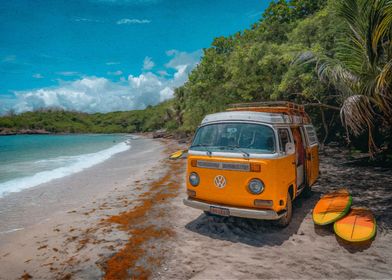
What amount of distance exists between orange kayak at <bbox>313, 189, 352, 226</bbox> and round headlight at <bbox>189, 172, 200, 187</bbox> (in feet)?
9.26

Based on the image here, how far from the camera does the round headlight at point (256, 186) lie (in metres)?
5.05

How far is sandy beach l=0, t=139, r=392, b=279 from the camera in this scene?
4.39 meters

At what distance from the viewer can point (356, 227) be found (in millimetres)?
5305

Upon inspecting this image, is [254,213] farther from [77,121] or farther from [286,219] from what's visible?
[77,121]

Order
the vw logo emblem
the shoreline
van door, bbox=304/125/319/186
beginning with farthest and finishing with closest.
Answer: van door, bbox=304/125/319/186, the vw logo emblem, the shoreline

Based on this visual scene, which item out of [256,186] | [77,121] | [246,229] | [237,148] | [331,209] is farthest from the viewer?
[77,121]

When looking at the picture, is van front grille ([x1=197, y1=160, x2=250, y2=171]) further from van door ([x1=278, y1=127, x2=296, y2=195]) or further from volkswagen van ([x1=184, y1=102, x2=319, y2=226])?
van door ([x1=278, y1=127, x2=296, y2=195])

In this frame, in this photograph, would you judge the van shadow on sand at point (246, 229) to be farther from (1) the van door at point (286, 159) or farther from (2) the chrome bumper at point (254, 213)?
(1) the van door at point (286, 159)

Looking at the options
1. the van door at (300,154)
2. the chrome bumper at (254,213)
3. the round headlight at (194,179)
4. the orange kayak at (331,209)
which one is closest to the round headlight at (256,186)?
the chrome bumper at (254,213)

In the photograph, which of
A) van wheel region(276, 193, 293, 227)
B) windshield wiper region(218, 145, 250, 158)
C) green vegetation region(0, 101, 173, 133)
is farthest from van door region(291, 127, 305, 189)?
green vegetation region(0, 101, 173, 133)

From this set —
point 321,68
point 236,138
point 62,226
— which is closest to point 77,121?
point 62,226

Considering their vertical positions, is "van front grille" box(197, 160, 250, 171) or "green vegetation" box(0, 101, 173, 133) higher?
"green vegetation" box(0, 101, 173, 133)

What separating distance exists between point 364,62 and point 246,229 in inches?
215

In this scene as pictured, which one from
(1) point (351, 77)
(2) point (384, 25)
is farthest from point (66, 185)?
(2) point (384, 25)
